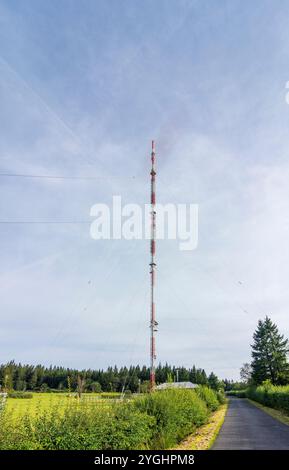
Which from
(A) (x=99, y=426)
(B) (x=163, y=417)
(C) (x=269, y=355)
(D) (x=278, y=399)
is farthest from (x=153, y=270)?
(C) (x=269, y=355)

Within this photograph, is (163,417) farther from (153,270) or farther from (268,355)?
(268,355)

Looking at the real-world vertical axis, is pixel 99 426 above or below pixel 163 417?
above

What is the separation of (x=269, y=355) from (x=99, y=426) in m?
69.7

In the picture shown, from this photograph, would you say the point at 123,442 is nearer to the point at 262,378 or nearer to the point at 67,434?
the point at 67,434

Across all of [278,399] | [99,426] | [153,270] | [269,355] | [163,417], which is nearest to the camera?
[99,426]

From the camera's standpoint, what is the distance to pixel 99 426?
879cm

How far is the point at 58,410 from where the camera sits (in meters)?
9.06

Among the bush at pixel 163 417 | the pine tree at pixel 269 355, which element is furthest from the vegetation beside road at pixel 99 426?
the pine tree at pixel 269 355

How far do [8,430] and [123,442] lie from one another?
3.34 metres

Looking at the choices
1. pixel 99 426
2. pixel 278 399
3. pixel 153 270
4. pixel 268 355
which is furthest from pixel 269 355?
pixel 99 426

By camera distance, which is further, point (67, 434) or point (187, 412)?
point (187, 412)

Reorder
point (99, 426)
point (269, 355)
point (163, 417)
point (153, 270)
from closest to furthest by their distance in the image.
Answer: point (99, 426), point (163, 417), point (153, 270), point (269, 355)

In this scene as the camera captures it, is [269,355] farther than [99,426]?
Yes
